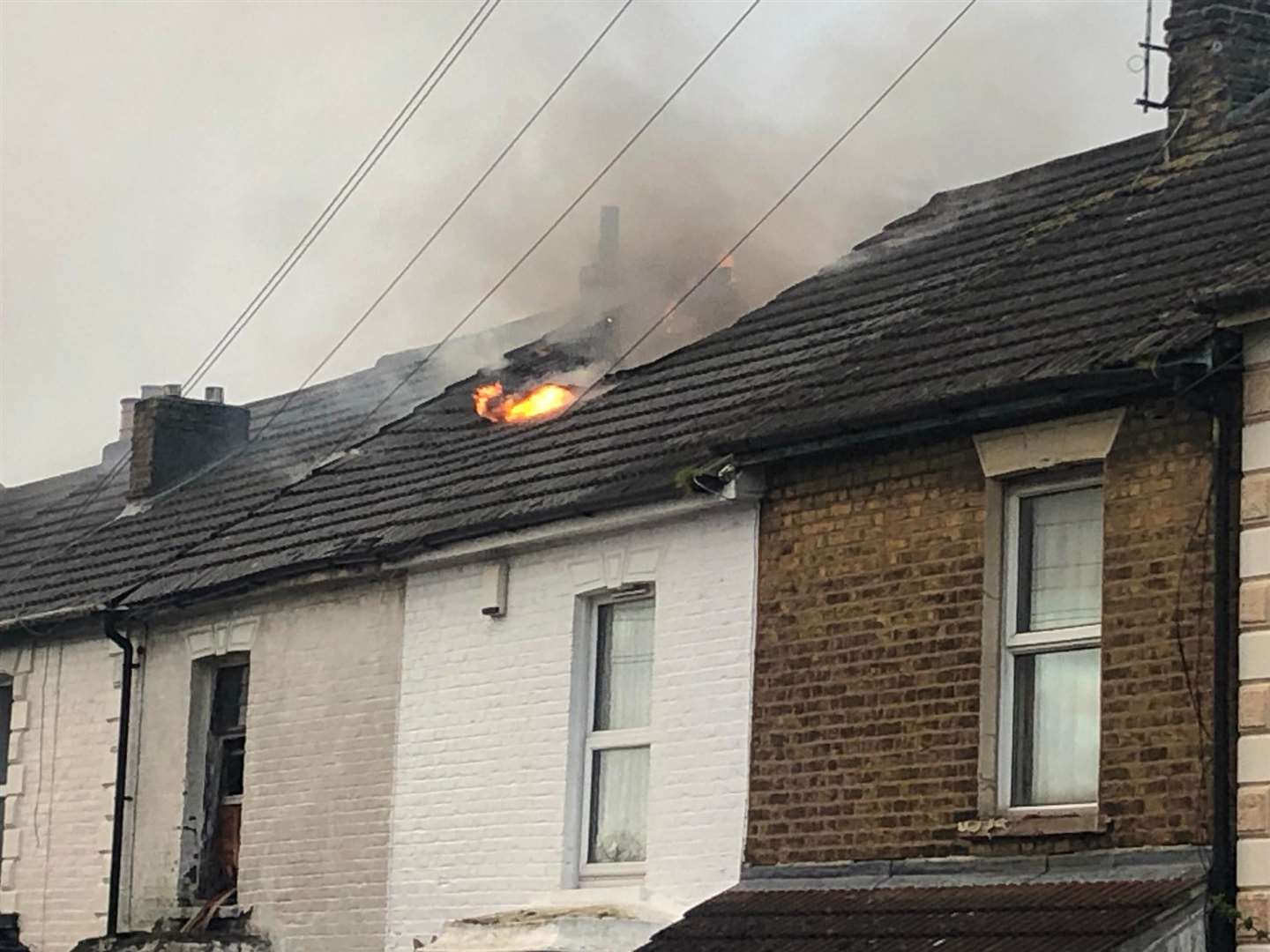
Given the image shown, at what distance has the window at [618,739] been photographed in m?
16.5

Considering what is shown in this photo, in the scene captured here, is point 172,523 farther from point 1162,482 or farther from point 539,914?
point 1162,482

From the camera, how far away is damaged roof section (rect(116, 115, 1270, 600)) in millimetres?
14625

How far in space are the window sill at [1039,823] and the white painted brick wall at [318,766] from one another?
18.7ft

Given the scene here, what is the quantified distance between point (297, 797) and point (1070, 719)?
7.27 meters

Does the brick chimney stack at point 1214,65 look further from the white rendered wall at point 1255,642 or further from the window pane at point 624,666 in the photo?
the white rendered wall at point 1255,642

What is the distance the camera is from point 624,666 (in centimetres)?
1688

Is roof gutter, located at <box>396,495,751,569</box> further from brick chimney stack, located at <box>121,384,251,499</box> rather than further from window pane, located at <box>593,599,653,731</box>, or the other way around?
brick chimney stack, located at <box>121,384,251,499</box>

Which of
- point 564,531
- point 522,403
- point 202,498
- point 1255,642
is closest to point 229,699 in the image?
point 522,403

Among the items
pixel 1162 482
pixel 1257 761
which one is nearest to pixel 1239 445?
pixel 1162 482

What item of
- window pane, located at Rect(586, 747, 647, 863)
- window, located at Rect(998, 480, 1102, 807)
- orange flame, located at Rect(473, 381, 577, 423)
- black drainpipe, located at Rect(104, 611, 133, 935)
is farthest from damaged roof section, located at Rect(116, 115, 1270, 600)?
window pane, located at Rect(586, 747, 647, 863)

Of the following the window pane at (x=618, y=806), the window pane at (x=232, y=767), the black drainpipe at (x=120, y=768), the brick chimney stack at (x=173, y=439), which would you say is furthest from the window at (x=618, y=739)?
the brick chimney stack at (x=173, y=439)

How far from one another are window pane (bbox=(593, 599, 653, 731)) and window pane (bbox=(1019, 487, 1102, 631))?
318cm

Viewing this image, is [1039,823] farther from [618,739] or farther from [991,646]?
[618,739]

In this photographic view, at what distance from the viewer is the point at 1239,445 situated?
12.8 m
